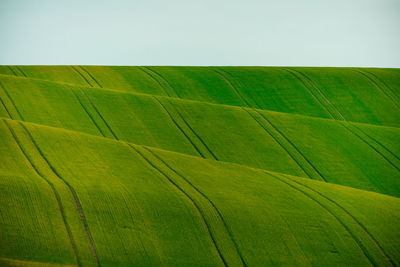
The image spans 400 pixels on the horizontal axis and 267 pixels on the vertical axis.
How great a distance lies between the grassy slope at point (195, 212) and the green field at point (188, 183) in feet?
0.13

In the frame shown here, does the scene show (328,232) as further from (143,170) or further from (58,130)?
(58,130)

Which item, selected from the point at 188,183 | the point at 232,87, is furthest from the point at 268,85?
the point at 188,183

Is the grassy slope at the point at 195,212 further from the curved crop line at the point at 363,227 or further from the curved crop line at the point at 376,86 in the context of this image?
the curved crop line at the point at 376,86

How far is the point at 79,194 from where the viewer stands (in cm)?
1339

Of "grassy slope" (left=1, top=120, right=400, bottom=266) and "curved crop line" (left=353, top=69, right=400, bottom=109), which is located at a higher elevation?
"curved crop line" (left=353, top=69, right=400, bottom=109)

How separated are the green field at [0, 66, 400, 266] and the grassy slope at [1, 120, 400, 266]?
0.04 m

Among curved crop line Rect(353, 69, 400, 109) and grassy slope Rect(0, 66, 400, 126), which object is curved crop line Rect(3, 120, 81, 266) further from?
curved crop line Rect(353, 69, 400, 109)

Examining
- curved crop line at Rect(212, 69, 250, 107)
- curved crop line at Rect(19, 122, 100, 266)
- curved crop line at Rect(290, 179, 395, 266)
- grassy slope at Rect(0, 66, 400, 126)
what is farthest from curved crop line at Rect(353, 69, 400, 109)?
curved crop line at Rect(19, 122, 100, 266)

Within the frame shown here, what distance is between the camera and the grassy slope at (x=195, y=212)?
40.4 feet

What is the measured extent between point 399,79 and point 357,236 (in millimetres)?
21866

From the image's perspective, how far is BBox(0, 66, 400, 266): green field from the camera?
40.1 ft

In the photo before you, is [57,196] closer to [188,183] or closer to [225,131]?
[188,183]

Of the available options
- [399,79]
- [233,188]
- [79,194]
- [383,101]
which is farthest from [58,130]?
[399,79]

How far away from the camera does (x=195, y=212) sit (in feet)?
45.5
